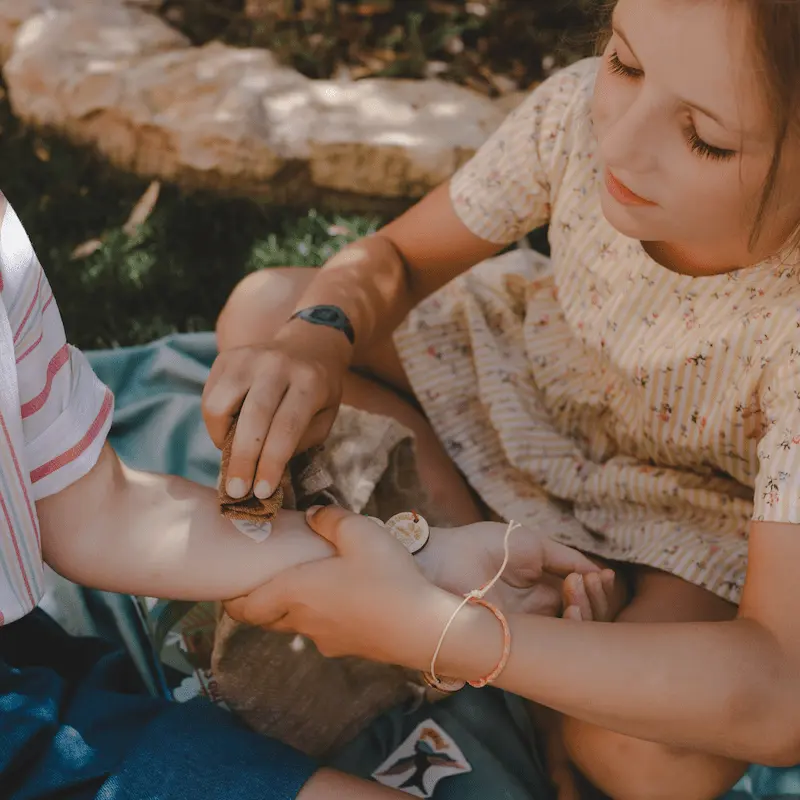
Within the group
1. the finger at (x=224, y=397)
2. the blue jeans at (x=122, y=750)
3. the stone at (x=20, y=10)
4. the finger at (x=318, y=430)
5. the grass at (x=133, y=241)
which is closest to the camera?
the blue jeans at (x=122, y=750)

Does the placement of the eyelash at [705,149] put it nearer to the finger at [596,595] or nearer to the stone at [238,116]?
the finger at [596,595]

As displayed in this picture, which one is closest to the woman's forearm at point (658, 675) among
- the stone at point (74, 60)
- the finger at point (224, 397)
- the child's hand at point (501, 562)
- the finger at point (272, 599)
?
the child's hand at point (501, 562)

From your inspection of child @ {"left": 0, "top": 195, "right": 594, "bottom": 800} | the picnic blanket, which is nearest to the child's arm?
child @ {"left": 0, "top": 195, "right": 594, "bottom": 800}

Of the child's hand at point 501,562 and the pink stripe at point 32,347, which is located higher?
the pink stripe at point 32,347

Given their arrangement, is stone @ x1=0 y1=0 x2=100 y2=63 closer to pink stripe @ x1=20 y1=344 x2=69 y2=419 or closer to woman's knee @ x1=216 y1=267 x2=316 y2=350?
woman's knee @ x1=216 y1=267 x2=316 y2=350

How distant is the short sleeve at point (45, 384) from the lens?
1.15 m

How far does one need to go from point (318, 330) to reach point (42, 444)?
0.56 metres

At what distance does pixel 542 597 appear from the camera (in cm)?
150

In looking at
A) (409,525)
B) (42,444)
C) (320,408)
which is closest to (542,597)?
(409,525)

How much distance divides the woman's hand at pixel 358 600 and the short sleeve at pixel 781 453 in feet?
1.49

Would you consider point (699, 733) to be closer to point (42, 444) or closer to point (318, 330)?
point (318, 330)

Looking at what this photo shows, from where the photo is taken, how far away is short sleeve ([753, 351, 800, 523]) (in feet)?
4.21

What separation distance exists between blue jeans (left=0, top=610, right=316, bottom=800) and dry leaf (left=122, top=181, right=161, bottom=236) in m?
1.86

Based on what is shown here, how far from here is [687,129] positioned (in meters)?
1.21
